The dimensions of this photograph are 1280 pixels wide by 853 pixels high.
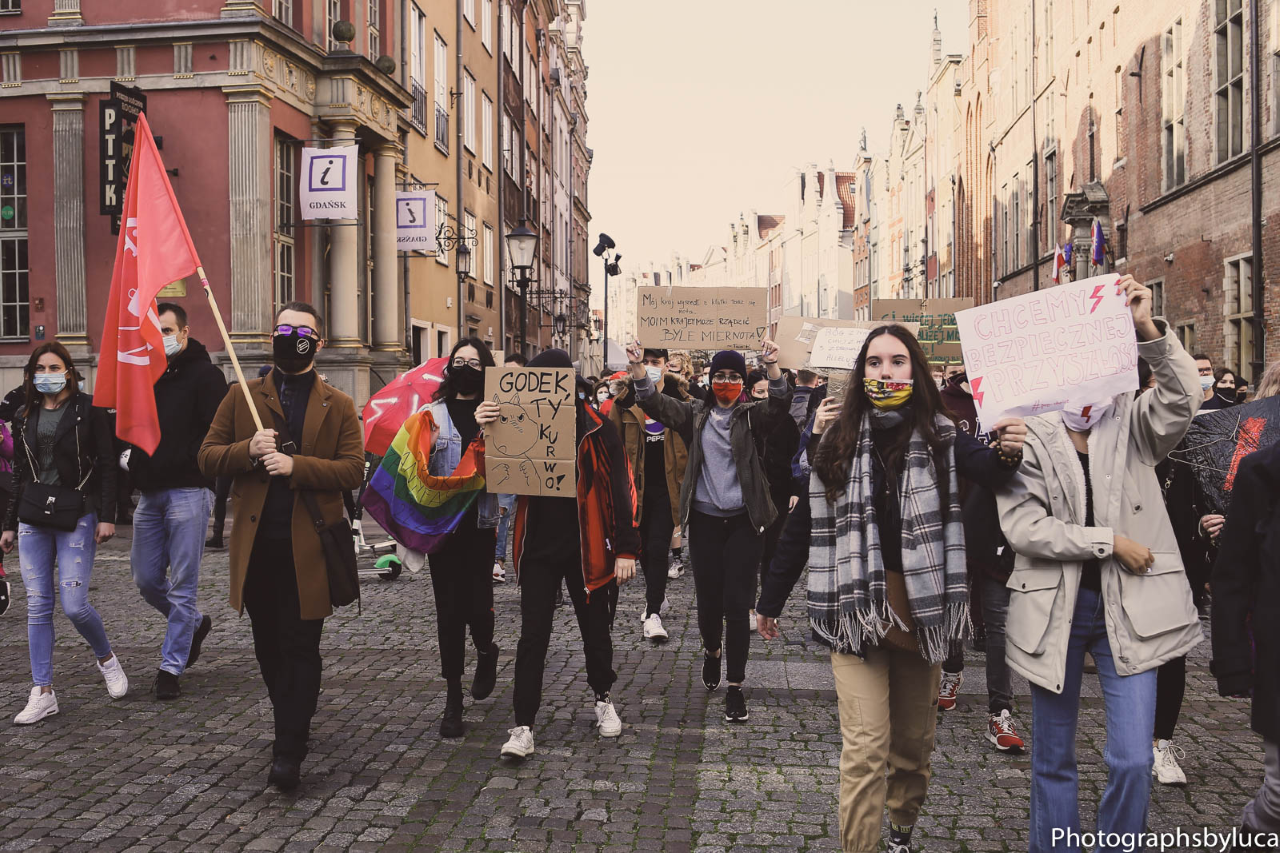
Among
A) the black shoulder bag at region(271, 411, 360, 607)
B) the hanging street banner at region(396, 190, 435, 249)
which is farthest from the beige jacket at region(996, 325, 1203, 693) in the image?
the hanging street banner at region(396, 190, 435, 249)

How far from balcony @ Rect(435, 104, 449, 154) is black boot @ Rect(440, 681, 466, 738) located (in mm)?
21729

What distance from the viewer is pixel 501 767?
17.7 feet

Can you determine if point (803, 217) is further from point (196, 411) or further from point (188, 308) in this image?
point (196, 411)

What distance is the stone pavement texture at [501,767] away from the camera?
15.0 ft

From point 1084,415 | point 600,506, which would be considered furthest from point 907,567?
point 600,506

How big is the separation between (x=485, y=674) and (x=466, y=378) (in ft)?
5.36

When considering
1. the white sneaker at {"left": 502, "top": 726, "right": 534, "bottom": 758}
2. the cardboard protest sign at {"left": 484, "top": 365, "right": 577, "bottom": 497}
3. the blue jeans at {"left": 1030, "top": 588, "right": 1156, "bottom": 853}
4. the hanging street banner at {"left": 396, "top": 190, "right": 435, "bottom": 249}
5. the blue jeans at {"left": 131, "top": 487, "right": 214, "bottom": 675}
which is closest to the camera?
the blue jeans at {"left": 1030, "top": 588, "right": 1156, "bottom": 853}

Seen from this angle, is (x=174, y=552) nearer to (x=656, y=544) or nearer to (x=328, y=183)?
(x=656, y=544)

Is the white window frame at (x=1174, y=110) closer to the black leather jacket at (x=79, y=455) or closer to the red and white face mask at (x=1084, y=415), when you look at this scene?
the red and white face mask at (x=1084, y=415)

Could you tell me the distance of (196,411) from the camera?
22.1 feet

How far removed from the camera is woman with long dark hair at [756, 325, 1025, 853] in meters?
3.86

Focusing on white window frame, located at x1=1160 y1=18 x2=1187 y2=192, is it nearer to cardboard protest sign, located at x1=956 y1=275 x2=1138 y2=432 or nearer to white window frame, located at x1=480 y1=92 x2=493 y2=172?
white window frame, located at x1=480 y1=92 x2=493 y2=172

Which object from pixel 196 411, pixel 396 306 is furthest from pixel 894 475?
pixel 396 306

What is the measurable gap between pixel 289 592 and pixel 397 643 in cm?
302
